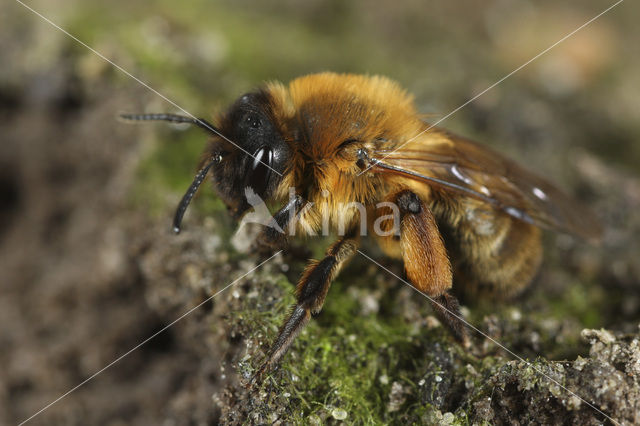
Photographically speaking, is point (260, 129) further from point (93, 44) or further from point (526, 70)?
point (526, 70)

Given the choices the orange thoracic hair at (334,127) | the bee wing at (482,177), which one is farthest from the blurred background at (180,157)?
the bee wing at (482,177)

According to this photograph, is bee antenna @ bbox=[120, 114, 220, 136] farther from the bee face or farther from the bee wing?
the bee wing

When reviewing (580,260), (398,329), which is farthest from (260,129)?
(580,260)

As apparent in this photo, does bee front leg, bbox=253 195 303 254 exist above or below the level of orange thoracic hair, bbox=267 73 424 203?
below

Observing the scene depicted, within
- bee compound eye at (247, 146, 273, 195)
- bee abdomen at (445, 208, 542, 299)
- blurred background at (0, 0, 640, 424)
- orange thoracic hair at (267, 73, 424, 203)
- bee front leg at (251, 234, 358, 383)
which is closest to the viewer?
bee front leg at (251, 234, 358, 383)

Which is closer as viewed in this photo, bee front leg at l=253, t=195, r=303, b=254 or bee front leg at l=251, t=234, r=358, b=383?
bee front leg at l=251, t=234, r=358, b=383

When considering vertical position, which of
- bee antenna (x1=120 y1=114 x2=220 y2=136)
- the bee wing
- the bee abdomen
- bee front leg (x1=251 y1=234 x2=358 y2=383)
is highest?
the bee wing

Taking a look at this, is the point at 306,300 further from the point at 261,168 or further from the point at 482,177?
the point at 482,177

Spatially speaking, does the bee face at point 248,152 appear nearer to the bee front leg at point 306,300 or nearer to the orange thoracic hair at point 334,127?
the orange thoracic hair at point 334,127

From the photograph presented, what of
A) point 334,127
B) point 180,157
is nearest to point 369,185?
point 334,127

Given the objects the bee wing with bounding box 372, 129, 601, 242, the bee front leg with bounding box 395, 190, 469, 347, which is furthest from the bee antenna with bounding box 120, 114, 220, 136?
the bee front leg with bounding box 395, 190, 469, 347
